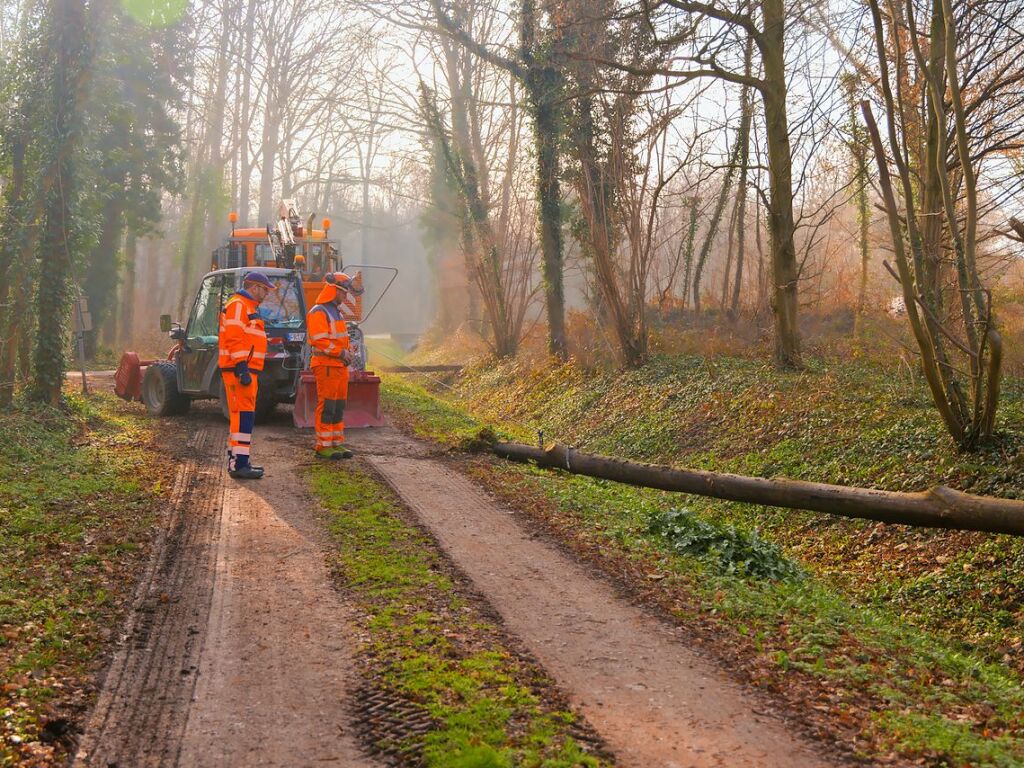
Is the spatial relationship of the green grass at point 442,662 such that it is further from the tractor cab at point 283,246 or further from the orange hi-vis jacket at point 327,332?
the tractor cab at point 283,246

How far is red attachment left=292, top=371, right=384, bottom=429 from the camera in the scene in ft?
48.2

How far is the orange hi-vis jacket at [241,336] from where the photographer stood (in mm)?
10648

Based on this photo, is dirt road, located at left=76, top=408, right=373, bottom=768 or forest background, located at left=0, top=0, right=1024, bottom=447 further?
forest background, located at left=0, top=0, right=1024, bottom=447

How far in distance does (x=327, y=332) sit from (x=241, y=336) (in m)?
1.48

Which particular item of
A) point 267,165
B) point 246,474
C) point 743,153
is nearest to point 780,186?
point 743,153

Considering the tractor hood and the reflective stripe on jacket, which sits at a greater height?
the tractor hood

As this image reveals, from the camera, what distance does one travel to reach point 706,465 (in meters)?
12.8

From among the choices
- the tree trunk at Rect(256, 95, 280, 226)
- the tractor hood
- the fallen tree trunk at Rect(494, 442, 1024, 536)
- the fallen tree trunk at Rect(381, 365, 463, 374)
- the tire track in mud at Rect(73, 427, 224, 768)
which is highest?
the tree trunk at Rect(256, 95, 280, 226)

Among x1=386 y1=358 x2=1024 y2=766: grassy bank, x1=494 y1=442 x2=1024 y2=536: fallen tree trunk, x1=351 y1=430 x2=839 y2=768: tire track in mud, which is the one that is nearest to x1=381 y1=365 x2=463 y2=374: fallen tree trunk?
x1=386 y1=358 x2=1024 y2=766: grassy bank

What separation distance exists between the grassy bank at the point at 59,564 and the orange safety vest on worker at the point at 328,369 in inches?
78.8

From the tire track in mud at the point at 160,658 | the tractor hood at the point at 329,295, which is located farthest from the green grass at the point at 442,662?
the tractor hood at the point at 329,295

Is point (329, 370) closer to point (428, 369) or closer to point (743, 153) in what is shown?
point (743, 153)

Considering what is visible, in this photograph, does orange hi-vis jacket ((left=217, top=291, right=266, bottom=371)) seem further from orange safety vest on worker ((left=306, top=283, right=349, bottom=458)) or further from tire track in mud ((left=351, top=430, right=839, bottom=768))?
tire track in mud ((left=351, top=430, right=839, bottom=768))

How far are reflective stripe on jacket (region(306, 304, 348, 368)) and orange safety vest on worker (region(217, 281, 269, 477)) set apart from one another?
1229 millimetres
